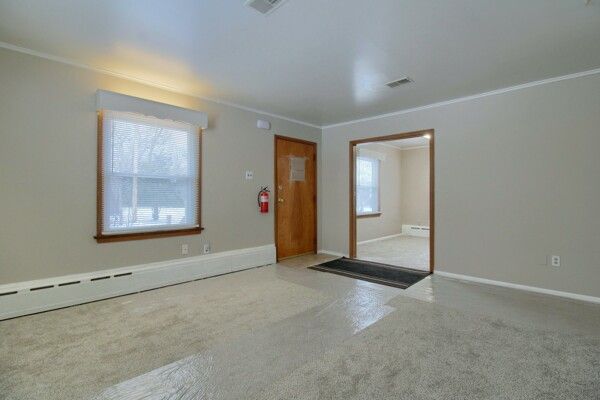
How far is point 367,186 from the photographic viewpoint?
6.96m

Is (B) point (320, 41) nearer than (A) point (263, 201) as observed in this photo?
Yes

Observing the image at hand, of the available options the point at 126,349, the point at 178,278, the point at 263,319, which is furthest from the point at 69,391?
the point at 178,278

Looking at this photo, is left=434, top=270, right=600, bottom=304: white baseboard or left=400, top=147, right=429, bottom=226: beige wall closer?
left=434, top=270, right=600, bottom=304: white baseboard

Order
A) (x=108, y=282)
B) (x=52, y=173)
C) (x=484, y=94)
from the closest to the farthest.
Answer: (x=52, y=173)
(x=108, y=282)
(x=484, y=94)

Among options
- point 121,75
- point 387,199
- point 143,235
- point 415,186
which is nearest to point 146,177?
point 143,235

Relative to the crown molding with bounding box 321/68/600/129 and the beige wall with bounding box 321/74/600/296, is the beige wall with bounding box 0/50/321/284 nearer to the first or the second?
the crown molding with bounding box 321/68/600/129

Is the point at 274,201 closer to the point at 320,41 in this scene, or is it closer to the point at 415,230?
the point at 320,41

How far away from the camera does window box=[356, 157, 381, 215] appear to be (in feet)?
22.0

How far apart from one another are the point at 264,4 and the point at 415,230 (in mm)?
6989

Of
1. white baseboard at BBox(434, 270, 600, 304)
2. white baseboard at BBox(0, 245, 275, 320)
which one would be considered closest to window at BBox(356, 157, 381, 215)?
white baseboard at BBox(434, 270, 600, 304)

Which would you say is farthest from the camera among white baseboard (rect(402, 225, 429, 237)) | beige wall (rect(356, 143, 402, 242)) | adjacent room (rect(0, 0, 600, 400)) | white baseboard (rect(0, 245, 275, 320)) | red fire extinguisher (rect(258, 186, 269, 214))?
white baseboard (rect(402, 225, 429, 237))

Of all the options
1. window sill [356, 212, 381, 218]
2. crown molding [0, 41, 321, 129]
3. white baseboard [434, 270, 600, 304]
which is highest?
crown molding [0, 41, 321, 129]

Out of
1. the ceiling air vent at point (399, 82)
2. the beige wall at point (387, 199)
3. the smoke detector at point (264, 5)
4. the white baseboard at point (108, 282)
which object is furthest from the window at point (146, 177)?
the beige wall at point (387, 199)

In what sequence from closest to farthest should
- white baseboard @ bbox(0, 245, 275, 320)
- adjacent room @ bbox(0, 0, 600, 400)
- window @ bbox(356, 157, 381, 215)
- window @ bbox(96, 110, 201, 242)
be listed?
adjacent room @ bbox(0, 0, 600, 400) < white baseboard @ bbox(0, 245, 275, 320) < window @ bbox(96, 110, 201, 242) < window @ bbox(356, 157, 381, 215)
